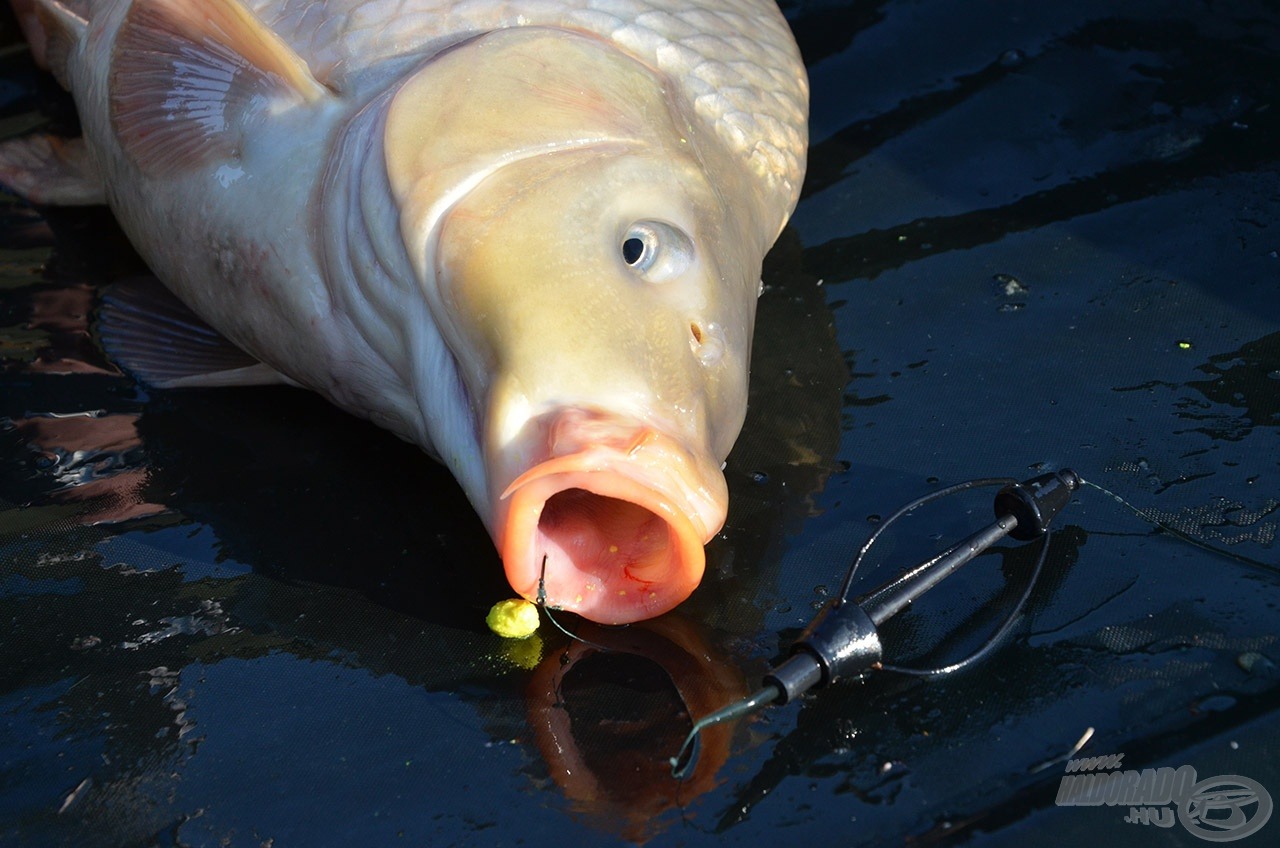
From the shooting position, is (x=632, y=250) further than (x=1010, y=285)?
No

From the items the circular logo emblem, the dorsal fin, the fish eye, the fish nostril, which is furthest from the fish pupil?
the circular logo emblem

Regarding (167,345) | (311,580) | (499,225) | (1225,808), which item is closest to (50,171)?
(167,345)

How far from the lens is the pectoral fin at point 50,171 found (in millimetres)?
2924

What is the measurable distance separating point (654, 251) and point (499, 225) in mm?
215

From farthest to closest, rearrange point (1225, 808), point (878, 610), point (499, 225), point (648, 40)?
1. point (648, 40)
2. point (499, 225)
3. point (878, 610)
4. point (1225, 808)

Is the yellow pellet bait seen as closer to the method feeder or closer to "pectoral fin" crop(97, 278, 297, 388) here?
the method feeder

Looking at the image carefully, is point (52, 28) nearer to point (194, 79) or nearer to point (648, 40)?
point (194, 79)

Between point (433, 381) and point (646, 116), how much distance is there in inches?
20.4

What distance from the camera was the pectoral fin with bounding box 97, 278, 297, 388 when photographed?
239 cm

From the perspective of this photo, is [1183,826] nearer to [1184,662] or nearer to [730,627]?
[1184,662]

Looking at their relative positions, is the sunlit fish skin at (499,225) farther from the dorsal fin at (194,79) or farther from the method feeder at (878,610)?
the method feeder at (878,610)

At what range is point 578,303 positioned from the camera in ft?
5.70

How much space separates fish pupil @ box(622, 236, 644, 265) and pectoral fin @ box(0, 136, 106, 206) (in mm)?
1552

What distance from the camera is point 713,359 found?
182 centimetres
